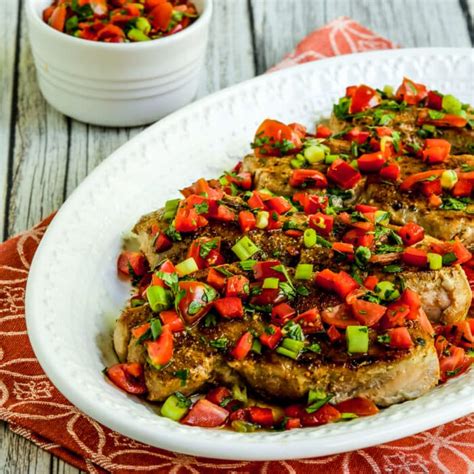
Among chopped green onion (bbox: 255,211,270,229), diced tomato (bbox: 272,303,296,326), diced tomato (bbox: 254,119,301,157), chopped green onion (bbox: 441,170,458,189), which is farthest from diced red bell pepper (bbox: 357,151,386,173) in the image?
diced tomato (bbox: 272,303,296,326)

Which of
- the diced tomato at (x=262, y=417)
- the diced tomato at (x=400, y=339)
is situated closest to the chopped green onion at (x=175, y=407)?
the diced tomato at (x=262, y=417)

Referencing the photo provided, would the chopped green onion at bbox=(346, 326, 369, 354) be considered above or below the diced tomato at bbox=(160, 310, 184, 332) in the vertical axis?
below

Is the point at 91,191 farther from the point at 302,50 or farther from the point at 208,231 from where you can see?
the point at 302,50

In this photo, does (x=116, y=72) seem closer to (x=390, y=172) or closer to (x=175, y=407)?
(x=390, y=172)

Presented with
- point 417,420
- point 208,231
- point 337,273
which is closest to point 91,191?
point 208,231

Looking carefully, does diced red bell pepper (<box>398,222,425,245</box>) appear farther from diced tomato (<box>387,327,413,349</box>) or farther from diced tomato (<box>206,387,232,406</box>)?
diced tomato (<box>206,387,232,406</box>)

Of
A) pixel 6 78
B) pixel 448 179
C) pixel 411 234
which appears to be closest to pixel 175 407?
pixel 411 234

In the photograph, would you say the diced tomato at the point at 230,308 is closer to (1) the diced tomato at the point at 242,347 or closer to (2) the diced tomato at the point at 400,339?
(1) the diced tomato at the point at 242,347
